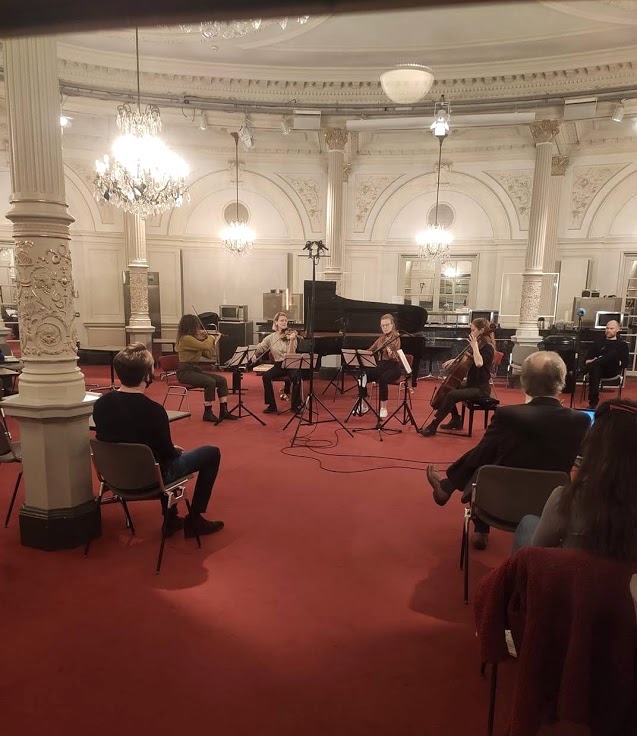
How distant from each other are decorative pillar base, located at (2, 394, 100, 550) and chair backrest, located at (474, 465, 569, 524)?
8.15 ft

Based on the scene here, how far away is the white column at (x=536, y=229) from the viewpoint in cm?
927

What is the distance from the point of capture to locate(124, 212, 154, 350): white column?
10.6 m

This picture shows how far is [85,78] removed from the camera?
894 centimetres

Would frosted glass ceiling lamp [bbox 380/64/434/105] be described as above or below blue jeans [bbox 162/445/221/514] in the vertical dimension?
above

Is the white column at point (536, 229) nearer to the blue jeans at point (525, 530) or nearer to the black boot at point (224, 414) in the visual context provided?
the black boot at point (224, 414)

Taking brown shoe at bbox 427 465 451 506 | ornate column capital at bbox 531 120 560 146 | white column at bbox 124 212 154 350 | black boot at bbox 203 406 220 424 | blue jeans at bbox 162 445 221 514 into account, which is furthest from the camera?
white column at bbox 124 212 154 350

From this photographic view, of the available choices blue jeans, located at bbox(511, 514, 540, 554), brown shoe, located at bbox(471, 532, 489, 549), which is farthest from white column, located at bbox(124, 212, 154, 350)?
blue jeans, located at bbox(511, 514, 540, 554)

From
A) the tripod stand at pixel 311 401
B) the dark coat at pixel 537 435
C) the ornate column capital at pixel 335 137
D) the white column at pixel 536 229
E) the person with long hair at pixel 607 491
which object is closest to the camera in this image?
the person with long hair at pixel 607 491

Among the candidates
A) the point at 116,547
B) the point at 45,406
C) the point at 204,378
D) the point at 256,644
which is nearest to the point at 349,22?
the point at 204,378

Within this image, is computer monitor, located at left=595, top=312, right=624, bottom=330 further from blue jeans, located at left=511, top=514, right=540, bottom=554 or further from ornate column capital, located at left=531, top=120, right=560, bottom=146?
blue jeans, located at left=511, top=514, right=540, bottom=554

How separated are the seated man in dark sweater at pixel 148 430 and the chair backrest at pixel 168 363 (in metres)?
3.67

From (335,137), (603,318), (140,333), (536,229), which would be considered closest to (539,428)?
(536,229)

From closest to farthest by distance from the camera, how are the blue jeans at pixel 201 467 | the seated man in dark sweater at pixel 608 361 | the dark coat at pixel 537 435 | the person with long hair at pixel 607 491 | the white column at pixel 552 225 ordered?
the person with long hair at pixel 607 491 → the dark coat at pixel 537 435 → the blue jeans at pixel 201 467 → the seated man in dark sweater at pixel 608 361 → the white column at pixel 552 225

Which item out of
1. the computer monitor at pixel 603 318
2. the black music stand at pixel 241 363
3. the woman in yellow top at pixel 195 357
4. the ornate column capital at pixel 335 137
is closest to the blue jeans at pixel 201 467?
the black music stand at pixel 241 363
